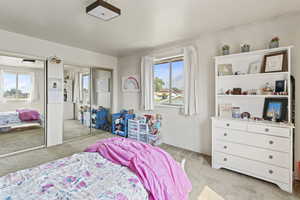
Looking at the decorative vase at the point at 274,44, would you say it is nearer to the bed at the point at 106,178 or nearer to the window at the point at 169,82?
the window at the point at 169,82

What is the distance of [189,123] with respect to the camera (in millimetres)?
3377

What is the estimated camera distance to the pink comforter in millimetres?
1265

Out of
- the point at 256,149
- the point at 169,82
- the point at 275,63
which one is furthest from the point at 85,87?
the point at 275,63

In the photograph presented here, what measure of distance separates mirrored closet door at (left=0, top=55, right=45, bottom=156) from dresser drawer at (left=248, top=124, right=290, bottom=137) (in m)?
4.31

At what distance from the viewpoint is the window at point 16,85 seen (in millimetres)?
3188

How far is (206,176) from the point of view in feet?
7.65

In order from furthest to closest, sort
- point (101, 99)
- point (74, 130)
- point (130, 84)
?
point (101, 99) < point (130, 84) < point (74, 130)

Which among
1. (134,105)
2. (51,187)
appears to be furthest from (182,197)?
(134,105)

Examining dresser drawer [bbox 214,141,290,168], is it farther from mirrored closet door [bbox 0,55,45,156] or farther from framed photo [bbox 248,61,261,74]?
mirrored closet door [bbox 0,55,45,156]

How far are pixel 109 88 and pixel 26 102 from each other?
2.20m

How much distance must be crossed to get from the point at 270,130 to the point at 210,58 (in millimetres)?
1662

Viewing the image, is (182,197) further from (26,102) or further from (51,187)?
(26,102)

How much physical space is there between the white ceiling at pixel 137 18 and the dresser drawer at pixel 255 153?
2049 millimetres

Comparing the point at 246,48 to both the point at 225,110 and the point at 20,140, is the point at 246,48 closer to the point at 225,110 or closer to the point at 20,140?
the point at 225,110
